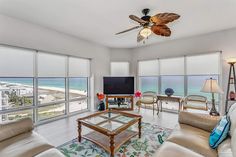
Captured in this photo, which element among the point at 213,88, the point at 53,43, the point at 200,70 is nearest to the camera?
the point at 213,88

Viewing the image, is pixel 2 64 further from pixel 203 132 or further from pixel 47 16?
pixel 203 132

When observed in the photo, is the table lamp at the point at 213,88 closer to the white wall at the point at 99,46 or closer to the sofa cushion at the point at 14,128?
the white wall at the point at 99,46

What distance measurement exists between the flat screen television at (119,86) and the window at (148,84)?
0.77m

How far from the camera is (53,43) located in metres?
3.76

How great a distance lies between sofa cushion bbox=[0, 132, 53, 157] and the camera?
1.51 meters

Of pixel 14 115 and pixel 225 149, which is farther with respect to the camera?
pixel 14 115

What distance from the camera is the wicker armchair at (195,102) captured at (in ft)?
12.4

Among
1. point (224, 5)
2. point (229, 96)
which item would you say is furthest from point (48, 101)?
point (229, 96)

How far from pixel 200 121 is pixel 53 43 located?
3.94 m

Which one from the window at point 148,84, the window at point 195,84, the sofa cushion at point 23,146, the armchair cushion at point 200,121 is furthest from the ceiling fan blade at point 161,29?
the window at point 148,84

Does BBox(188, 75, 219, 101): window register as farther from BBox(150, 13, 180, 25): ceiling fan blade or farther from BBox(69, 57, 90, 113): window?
BBox(69, 57, 90, 113): window

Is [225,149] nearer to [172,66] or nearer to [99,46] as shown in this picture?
[172,66]

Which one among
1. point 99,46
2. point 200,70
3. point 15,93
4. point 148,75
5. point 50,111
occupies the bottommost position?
point 50,111

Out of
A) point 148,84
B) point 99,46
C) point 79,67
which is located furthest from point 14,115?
point 148,84
